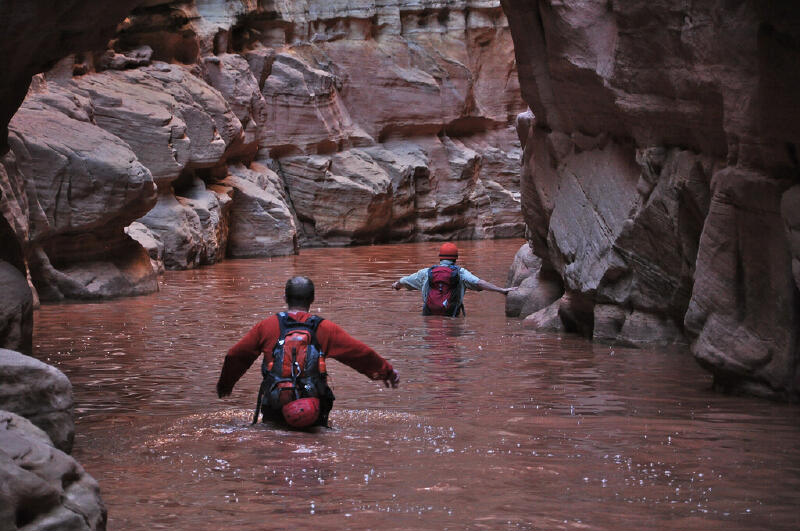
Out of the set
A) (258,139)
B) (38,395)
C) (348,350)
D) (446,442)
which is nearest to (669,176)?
(446,442)

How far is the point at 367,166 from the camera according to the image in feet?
109

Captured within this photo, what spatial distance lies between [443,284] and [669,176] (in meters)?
4.63

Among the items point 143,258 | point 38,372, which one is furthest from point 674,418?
point 143,258

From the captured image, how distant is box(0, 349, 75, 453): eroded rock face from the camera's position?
5.13 metres

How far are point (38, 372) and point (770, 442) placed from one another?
4.09 metres

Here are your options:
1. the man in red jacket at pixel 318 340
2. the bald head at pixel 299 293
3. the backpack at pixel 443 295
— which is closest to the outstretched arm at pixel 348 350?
the man in red jacket at pixel 318 340

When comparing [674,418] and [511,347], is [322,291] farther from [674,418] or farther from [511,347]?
[674,418]

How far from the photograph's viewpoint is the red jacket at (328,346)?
20.6 ft

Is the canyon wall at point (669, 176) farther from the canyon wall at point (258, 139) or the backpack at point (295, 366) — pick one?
the canyon wall at point (258, 139)

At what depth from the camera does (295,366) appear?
6156mm

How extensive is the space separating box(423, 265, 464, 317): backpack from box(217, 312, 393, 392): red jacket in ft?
23.2

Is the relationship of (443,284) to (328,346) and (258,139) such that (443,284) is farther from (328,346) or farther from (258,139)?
(258,139)

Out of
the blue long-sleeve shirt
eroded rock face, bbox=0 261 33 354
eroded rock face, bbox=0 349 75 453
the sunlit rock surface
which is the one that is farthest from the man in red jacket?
the sunlit rock surface

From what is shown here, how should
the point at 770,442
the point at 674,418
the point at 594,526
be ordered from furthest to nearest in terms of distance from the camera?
1. the point at 674,418
2. the point at 770,442
3. the point at 594,526
